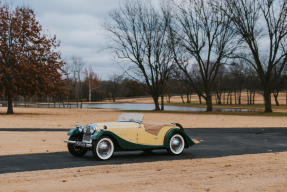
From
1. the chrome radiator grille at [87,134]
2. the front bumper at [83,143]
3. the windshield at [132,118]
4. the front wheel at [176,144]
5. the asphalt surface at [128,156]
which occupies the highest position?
the windshield at [132,118]

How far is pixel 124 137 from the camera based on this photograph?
1005 centimetres

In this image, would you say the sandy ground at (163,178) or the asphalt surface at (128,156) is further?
the asphalt surface at (128,156)

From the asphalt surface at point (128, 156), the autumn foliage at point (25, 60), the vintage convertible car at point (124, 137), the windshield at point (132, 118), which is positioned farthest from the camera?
the autumn foliage at point (25, 60)

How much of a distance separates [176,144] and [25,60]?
29187mm

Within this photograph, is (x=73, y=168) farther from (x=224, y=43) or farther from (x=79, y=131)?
(x=224, y=43)

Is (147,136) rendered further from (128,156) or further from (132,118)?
(128,156)

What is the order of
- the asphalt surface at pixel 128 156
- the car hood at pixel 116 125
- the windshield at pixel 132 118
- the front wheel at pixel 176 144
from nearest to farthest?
the asphalt surface at pixel 128 156, the car hood at pixel 116 125, the windshield at pixel 132 118, the front wheel at pixel 176 144

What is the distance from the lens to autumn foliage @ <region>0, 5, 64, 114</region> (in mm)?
36125

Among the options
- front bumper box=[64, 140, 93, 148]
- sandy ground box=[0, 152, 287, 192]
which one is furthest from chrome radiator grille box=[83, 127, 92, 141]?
sandy ground box=[0, 152, 287, 192]

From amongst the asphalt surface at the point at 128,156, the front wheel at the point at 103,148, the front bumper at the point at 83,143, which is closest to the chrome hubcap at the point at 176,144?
the asphalt surface at the point at 128,156

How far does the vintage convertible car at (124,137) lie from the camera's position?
9672 millimetres

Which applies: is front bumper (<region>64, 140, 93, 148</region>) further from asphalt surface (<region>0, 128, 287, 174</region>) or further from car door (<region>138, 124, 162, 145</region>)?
car door (<region>138, 124, 162, 145</region>)

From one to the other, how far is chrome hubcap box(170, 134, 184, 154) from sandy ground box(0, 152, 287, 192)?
1.39 m

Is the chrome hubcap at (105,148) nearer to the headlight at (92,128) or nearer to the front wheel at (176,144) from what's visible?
the headlight at (92,128)
